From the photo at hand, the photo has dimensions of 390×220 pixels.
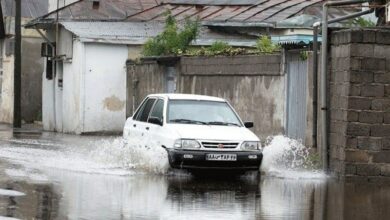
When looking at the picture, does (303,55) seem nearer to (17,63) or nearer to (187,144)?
(187,144)

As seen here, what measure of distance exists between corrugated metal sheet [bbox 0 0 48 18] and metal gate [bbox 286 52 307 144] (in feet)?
83.8

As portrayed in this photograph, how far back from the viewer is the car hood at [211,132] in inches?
614

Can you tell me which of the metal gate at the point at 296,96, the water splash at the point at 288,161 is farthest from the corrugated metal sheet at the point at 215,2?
the water splash at the point at 288,161

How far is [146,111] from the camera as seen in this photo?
17.9 meters

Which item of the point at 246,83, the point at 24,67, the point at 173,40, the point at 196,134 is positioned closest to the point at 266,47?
the point at 246,83

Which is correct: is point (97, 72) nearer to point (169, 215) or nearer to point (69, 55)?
point (69, 55)

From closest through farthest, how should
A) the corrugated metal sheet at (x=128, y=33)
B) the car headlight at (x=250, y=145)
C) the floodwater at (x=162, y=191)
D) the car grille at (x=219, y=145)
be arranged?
1. the floodwater at (x=162, y=191)
2. the car grille at (x=219, y=145)
3. the car headlight at (x=250, y=145)
4. the corrugated metal sheet at (x=128, y=33)

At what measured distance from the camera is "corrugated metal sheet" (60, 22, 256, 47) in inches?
1275

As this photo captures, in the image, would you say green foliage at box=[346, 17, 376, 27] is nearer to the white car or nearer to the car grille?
the white car

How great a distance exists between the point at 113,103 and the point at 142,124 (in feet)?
53.5

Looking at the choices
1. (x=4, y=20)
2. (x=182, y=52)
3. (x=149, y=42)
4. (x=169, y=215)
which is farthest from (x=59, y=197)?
(x=4, y=20)

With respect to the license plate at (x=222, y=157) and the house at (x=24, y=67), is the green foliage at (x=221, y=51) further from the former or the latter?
the house at (x=24, y=67)

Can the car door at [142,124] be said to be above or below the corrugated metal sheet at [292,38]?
below

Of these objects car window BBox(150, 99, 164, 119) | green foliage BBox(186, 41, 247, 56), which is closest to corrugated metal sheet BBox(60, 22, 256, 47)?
green foliage BBox(186, 41, 247, 56)
